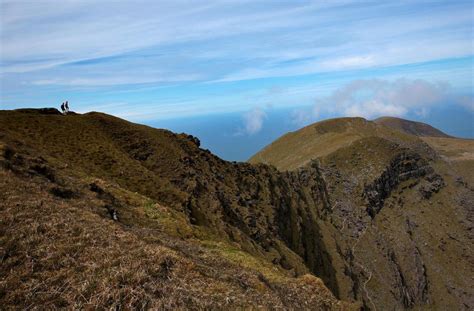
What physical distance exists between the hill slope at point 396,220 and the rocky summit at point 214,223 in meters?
0.52

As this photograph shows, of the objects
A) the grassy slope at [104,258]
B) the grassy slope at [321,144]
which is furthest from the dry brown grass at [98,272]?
the grassy slope at [321,144]

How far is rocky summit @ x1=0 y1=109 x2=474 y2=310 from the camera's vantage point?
14.9 m

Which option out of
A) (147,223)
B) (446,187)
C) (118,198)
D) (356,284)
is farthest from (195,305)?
(446,187)

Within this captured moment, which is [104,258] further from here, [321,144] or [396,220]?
[321,144]

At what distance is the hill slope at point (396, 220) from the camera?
112 meters

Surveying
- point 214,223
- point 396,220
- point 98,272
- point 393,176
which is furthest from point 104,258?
point 393,176

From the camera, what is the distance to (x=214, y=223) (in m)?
46.8

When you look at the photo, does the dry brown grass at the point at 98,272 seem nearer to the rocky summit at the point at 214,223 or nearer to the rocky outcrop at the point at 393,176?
the rocky summit at the point at 214,223

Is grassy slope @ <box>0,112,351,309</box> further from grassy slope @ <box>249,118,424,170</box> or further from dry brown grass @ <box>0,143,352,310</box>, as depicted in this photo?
grassy slope @ <box>249,118,424,170</box>

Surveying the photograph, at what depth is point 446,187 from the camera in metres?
161

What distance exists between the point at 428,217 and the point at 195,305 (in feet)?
493

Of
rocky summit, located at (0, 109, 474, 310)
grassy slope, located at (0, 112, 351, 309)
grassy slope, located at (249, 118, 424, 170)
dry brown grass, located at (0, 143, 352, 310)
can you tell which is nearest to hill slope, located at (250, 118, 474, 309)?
rocky summit, located at (0, 109, 474, 310)

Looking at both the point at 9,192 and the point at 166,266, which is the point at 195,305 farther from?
the point at 9,192

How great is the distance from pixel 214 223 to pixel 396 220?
110832 millimetres
